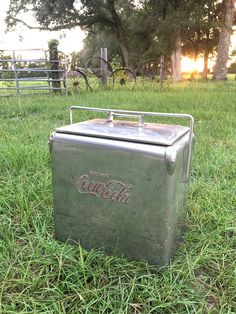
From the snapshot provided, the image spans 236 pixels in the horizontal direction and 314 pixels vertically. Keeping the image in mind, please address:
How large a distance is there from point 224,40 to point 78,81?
263 inches

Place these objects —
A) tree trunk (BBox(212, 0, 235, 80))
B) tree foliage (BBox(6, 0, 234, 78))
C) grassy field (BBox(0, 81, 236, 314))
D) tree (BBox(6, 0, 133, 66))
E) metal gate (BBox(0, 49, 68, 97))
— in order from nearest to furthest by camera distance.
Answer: grassy field (BBox(0, 81, 236, 314))
metal gate (BBox(0, 49, 68, 97))
tree trunk (BBox(212, 0, 235, 80))
tree foliage (BBox(6, 0, 234, 78))
tree (BBox(6, 0, 133, 66))

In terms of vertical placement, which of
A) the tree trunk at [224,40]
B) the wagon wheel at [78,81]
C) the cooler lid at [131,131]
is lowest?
the wagon wheel at [78,81]

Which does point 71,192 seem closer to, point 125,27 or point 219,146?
point 219,146

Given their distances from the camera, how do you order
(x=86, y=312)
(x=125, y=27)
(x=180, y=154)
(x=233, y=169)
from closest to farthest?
(x=86, y=312)
(x=180, y=154)
(x=233, y=169)
(x=125, y=27)

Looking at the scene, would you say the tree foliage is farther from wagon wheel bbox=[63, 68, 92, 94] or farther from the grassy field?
the grassy field

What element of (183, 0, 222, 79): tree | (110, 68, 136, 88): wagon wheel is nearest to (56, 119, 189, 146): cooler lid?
(110, 68, 136, 88): wagon wheel

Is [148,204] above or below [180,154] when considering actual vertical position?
below

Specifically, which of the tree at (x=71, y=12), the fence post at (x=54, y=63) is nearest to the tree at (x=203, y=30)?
the tree at (x=71, y=12)

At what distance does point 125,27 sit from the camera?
52.3 ft

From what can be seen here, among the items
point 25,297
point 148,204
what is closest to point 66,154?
point 148,204

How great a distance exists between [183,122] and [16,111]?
80.1 inches

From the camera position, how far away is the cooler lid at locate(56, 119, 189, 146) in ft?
2.86

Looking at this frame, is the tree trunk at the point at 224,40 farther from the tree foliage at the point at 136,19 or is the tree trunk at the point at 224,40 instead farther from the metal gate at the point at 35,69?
the metal gate at the point at 35,69

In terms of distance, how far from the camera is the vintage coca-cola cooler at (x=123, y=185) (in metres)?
0.87
